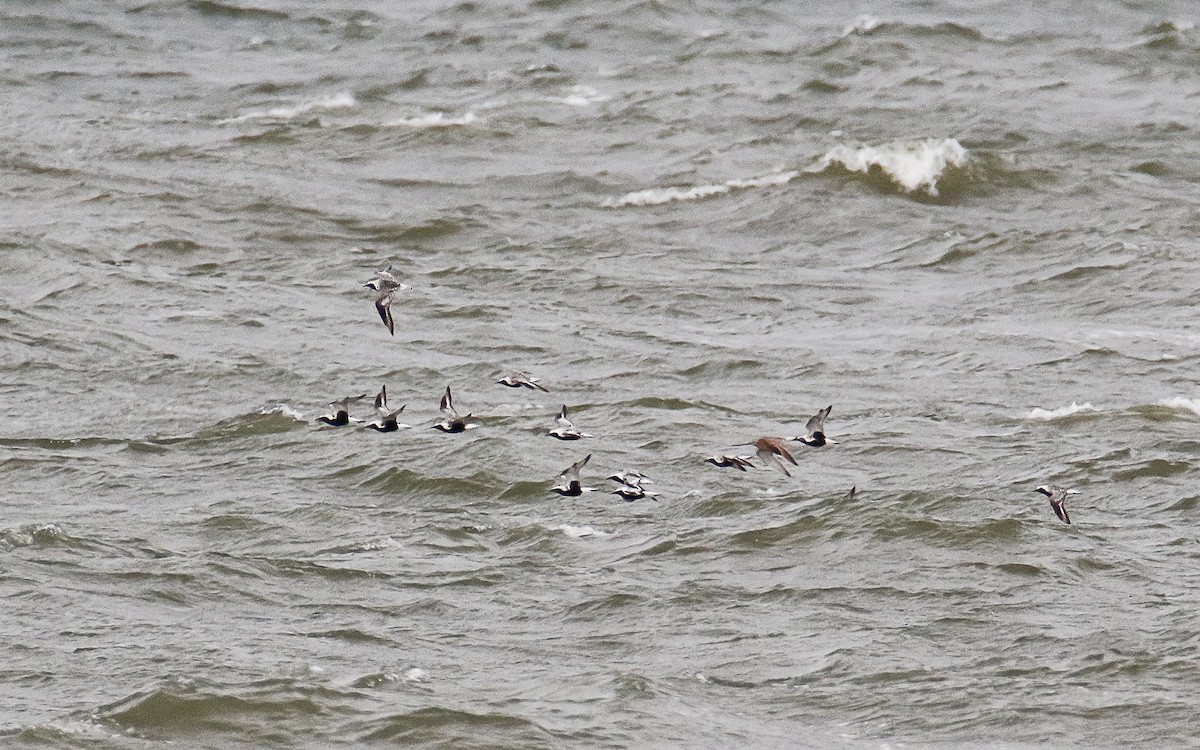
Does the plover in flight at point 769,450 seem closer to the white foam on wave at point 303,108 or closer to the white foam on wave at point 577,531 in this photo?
the white foam on wave at point 577,531

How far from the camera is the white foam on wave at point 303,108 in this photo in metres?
28.7

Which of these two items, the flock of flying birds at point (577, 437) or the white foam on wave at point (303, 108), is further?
the white foam on wave at point (303, 108)

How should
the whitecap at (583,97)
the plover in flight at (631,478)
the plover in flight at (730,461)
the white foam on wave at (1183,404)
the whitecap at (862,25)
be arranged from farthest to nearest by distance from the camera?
1. the whitecap at (862,25)
2. the whitecap at (583,97)
3. the white foam on wave at (1183,404)
4. the plover in flight at (631,478)
5. the plover in flight at (730,461)

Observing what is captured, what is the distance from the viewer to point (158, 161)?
85.8 feet

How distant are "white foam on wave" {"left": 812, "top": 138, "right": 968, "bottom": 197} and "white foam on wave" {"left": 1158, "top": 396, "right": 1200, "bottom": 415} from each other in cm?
753

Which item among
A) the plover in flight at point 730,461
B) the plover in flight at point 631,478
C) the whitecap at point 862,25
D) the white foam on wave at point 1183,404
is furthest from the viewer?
the whitecap at point 862,25

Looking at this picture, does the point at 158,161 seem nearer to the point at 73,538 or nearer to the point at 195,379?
the point at 195,379

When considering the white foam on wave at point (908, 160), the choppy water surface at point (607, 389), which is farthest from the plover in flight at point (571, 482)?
the white foam on wave at point (908, 160)

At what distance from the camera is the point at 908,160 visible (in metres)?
25.0

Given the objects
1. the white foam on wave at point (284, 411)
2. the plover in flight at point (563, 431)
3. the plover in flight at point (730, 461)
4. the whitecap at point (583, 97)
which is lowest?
the whitecap at point (583, 97)

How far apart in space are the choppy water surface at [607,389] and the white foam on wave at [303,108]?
0.30 feet

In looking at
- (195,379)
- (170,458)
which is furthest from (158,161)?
(170,458)

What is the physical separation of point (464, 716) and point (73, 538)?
3948mm

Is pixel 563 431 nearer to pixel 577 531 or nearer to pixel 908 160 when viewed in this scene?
pixel 577 531
